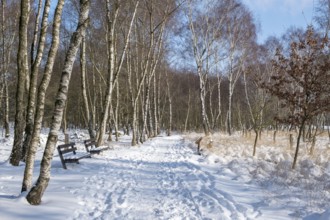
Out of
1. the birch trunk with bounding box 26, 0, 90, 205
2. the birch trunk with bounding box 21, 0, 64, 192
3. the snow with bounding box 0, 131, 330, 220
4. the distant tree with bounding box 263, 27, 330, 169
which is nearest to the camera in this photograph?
the snow with bounding box 0, 131, 330, 220

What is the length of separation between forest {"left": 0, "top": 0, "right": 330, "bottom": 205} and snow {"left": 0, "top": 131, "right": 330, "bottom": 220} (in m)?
0.66

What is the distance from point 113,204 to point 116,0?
1113 cm

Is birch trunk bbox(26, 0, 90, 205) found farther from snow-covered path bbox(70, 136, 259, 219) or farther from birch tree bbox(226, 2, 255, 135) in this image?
birch tree bbox(226, 2, 255, 135)

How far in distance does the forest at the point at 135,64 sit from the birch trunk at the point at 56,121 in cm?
2

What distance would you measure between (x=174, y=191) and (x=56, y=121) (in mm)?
2935

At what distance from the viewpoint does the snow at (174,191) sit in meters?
5.39

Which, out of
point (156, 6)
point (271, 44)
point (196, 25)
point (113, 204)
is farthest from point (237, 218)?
point (271, 44)

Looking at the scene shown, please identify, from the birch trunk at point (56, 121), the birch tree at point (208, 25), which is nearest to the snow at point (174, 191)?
the birch trunk at point (56, 121)

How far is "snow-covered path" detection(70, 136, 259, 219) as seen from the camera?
548 centimetres

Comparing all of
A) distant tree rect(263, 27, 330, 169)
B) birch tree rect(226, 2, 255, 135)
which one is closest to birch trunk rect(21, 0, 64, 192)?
distant tree rect(263, 27, 330, 169)

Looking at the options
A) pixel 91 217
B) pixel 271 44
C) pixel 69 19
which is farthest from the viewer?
pixel 271 44

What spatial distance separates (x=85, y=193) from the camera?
21.8 feet

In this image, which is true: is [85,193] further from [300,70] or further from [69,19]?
[69,19]

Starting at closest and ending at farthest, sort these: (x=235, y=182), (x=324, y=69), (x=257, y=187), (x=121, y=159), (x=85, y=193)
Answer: (x=85, y=193) → (x=257, y=187) → (x=235, y=182) → (x=324, y=69) → (x=121, y=159)
